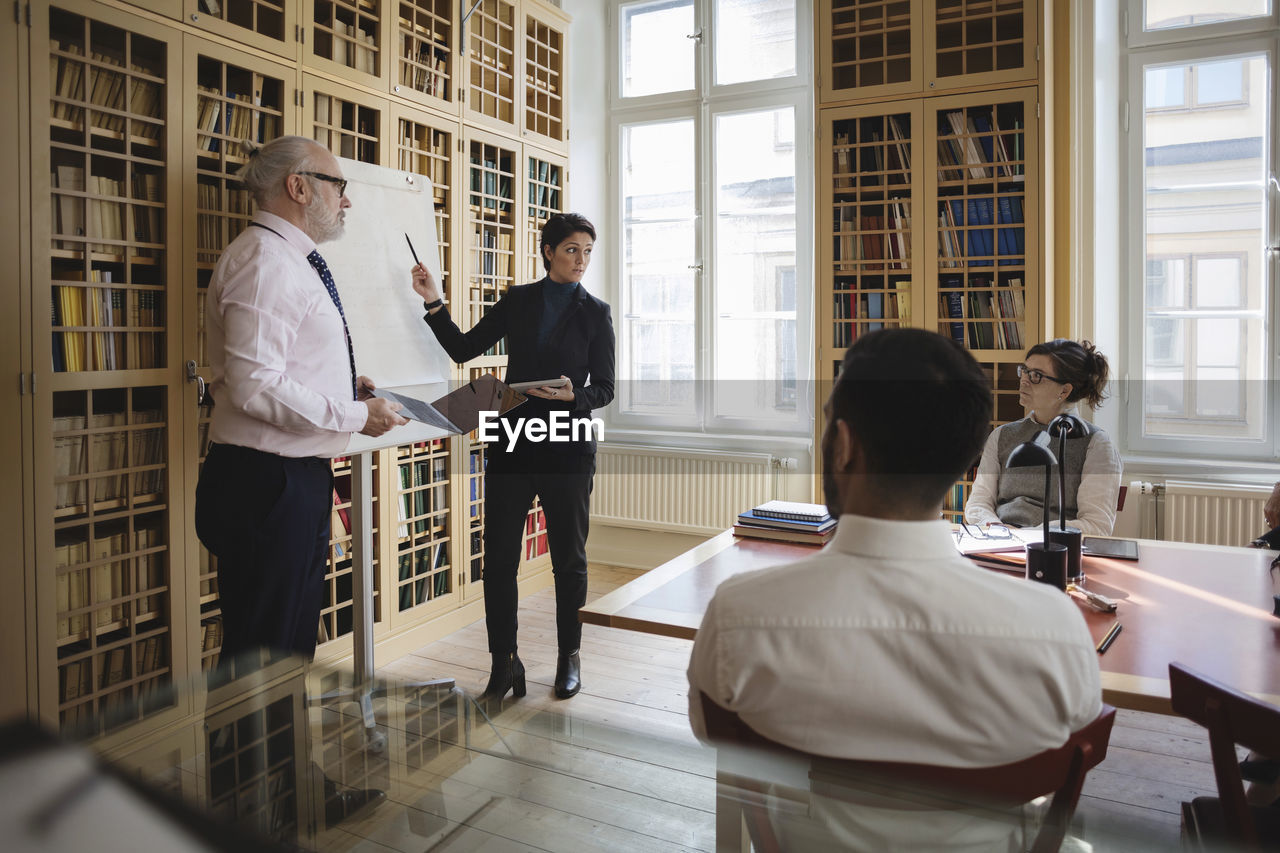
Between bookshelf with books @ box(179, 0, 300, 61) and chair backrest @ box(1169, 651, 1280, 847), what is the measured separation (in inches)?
111

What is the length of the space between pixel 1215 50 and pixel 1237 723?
3915 mm

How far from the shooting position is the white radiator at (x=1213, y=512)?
3582 millimetres

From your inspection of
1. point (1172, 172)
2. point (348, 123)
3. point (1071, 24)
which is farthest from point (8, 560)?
point (1172, 172)

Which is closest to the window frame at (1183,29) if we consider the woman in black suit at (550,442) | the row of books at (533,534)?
the woman in black suit at (550,442)

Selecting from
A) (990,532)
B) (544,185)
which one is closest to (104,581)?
(990,532)

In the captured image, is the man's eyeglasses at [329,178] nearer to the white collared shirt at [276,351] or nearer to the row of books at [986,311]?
the white collared shirt at [276,351]

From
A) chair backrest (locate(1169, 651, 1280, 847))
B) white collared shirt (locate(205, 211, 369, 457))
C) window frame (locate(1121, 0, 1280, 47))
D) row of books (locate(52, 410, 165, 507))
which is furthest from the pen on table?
window frame (locate(1121, 0, 1280, 47))

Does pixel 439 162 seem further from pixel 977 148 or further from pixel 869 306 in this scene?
pixel 977 148

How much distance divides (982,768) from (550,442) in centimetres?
223

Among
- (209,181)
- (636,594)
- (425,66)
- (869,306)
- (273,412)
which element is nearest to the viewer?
(636,594)

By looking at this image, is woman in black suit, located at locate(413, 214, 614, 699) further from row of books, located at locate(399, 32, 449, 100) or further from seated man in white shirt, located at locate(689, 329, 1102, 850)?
seated man in white shirt, located at locate(689, 329, 1102, 850)

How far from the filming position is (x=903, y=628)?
0.86 m

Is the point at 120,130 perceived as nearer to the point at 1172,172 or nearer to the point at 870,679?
the point at 870,679

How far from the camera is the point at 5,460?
210 cm
